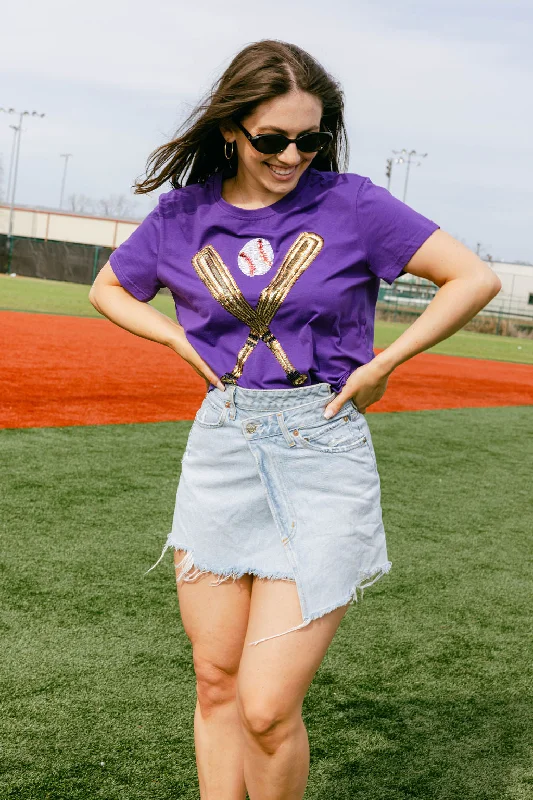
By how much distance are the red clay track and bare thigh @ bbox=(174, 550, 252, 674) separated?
6.52 m

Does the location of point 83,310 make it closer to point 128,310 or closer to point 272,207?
point 128,310

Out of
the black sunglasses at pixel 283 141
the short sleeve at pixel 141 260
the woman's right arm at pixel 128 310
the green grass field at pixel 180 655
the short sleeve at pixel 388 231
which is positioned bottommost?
the green grass field at pixel 180 655

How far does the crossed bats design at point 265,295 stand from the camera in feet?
7.78

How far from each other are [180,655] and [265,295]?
7.22 feet

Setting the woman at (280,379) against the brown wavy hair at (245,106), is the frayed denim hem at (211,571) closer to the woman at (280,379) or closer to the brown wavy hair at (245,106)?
A: the woman at (280,379)

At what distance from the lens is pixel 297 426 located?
2.37 meters

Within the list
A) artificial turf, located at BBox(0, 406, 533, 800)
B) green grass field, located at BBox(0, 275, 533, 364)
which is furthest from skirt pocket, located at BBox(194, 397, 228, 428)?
green grass field, located at BBox(0, 275, 533, 364)

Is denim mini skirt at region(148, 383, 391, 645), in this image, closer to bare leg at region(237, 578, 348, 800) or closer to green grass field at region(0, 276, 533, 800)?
bare leg at region(237, 578, 348, 800)

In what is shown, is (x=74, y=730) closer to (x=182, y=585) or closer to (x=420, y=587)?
(x=182, y=585)

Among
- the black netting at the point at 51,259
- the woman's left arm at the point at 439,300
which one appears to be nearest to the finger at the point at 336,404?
the woman's left arm at the point at 439,300

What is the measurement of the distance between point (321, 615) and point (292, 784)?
1.49 feet

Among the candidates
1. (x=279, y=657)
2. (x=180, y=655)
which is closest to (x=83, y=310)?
(x=180, y=655)

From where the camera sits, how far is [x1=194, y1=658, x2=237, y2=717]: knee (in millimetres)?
2555

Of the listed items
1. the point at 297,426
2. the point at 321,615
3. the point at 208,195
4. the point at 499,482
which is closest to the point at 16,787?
the point at 321,615
